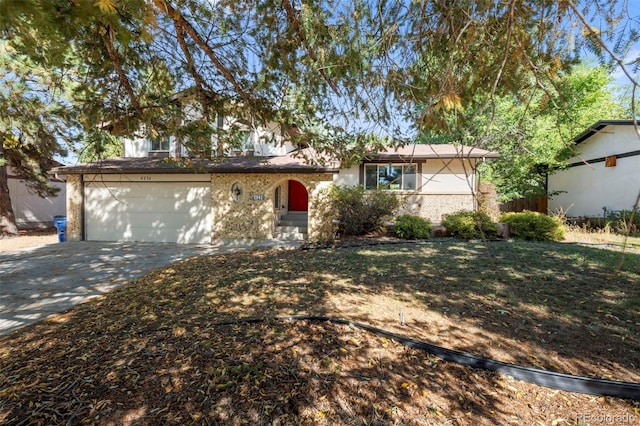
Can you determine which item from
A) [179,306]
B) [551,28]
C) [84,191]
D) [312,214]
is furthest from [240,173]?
[551,28]

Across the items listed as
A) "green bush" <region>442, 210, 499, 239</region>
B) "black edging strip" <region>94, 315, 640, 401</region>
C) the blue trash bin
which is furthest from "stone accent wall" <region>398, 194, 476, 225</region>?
the blue trash bin

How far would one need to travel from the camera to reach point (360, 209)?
9.73 m

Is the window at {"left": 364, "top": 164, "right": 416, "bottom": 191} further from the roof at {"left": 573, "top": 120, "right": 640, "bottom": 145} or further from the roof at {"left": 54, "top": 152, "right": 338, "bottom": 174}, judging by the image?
the roof at {"left": 573, "top": 120, "right": 640, "bottom": 145}

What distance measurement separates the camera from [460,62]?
3.17m

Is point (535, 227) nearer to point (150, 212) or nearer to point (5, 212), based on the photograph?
point (150, 212)

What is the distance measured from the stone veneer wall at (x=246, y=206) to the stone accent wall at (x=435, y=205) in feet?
14.6

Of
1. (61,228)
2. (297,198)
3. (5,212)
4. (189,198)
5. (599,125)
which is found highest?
(599,125)

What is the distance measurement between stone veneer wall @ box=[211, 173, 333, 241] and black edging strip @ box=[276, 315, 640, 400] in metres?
7.57

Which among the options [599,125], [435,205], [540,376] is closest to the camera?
[540,376]

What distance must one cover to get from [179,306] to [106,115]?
2.90 m

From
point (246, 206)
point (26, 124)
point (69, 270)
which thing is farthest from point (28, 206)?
point (246, 206)

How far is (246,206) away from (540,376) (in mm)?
9186

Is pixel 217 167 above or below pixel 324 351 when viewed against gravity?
above

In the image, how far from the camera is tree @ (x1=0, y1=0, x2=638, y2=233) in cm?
265
